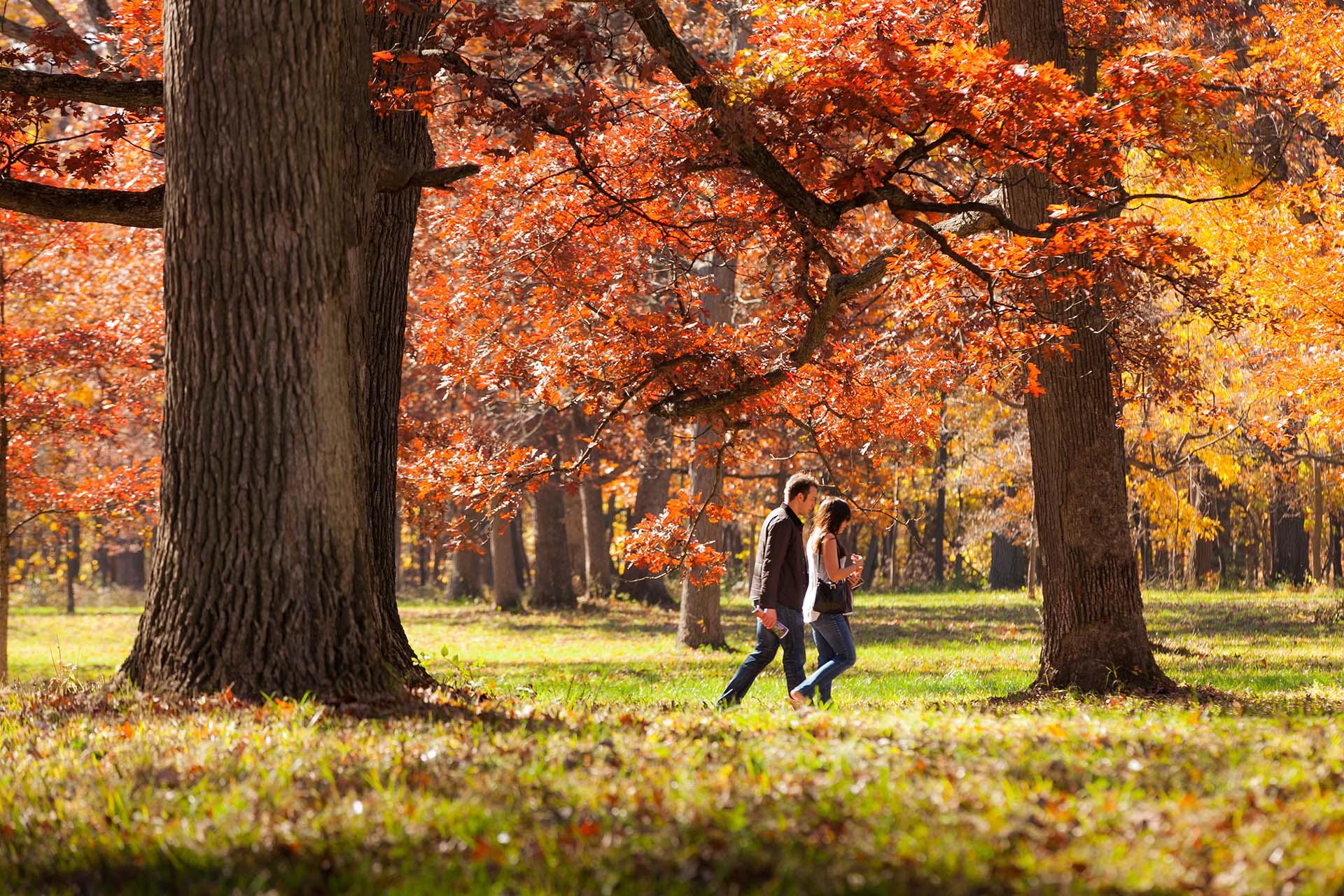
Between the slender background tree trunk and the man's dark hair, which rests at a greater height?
the man's dark hair

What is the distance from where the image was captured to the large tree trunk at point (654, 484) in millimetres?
29531

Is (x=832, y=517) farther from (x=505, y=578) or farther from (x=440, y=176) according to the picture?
(x=505, y=578)

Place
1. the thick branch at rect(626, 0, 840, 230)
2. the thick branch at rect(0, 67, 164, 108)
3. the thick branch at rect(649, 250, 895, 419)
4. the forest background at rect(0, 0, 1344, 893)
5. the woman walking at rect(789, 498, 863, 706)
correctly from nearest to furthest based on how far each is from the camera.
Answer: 1. the forest background at rect(0, 0, 1344, 893)
2. the thick branch at rect(0, 67, 164, 108)
3. the thick branch at rect(626, 0, 840, 230)
4. the woman walking at rect(789, 498, 863, 706)
5. the thick branch at rect(649, 250, 895, 419)

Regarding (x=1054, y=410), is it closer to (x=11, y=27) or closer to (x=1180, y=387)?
(x=1180, y=387)

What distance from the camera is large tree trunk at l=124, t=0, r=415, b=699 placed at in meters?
7.04

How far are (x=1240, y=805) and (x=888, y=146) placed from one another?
6.62 metres

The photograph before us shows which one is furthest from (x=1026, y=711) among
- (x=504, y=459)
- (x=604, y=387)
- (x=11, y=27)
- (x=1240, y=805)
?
(x=11, y=27)

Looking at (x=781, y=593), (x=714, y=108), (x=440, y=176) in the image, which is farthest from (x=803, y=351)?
(x=440, y=176)

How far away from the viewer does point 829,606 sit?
944cm

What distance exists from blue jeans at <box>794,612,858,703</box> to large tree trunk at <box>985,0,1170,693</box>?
2514mm

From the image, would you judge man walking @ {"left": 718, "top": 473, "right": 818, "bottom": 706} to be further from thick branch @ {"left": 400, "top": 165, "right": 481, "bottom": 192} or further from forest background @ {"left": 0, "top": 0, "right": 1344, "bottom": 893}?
thick branch @ {"left": 400, "top": 165, "right": 481, "bottom": 192}

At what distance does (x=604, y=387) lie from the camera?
40.2 ft

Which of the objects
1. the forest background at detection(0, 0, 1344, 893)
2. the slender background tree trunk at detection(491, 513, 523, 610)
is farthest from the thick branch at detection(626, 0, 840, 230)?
the slender background tree trunk at detection(491, 513, 523, 610)

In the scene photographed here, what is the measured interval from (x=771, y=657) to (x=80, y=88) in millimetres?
6421
